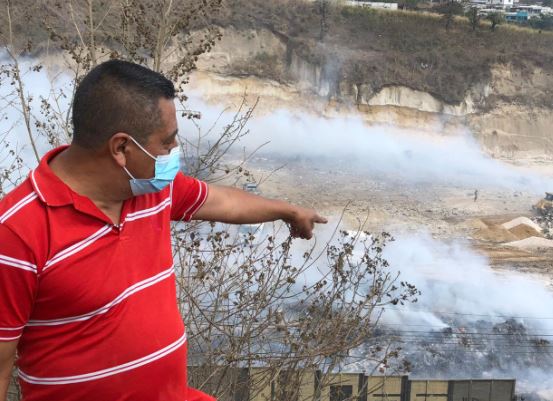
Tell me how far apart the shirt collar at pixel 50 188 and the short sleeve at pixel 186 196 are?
0.44 metres

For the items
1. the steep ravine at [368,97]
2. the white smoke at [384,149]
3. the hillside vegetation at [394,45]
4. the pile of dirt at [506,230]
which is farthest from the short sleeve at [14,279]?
the hillside vegetation at [394,45]

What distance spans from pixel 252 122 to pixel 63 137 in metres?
23.6

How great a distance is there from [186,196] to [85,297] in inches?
22.7

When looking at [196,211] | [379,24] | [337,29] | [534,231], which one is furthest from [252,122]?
[196,211]

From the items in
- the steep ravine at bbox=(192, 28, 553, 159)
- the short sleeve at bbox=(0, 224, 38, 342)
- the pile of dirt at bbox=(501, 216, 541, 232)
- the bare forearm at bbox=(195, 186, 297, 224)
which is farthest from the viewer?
the steep ravine at bbox=(192, 28, 553, 159)

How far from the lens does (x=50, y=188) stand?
4.75 feet

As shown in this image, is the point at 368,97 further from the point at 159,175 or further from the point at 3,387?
the point at 3,387

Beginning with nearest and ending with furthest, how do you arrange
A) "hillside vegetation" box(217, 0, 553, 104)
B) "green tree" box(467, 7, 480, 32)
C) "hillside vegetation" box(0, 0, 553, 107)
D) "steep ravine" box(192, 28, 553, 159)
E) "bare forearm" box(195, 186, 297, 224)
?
1. "bare forearm" box(195, 186, 297, 224)
2. "steep ravine" box(192, 28, 553, 159)
3. "hillside vegetation" box(0, 0, 553, 107)
4. "hillside vegetation" box(217, 0, 553, 104)
5. "green tree" box(467, 7, 480, 32)

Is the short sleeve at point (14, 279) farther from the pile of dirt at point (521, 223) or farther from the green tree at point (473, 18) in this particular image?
the green tree at point (473, 18)

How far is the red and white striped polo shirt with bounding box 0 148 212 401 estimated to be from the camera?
4.47 ft

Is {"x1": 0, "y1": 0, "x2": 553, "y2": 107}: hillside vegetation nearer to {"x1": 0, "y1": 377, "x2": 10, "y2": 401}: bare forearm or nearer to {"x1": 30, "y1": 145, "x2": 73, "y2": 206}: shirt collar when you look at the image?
{"x1": 30, "y1": 145, "x2": 73, "y2": 206}: shirt collar

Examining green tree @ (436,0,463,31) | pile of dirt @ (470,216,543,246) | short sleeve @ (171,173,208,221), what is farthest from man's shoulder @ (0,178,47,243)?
green tree @ (436,0,463,31)

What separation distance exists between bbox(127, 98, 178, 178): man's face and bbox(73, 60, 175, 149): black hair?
0.02 metres

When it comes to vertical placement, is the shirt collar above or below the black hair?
below
